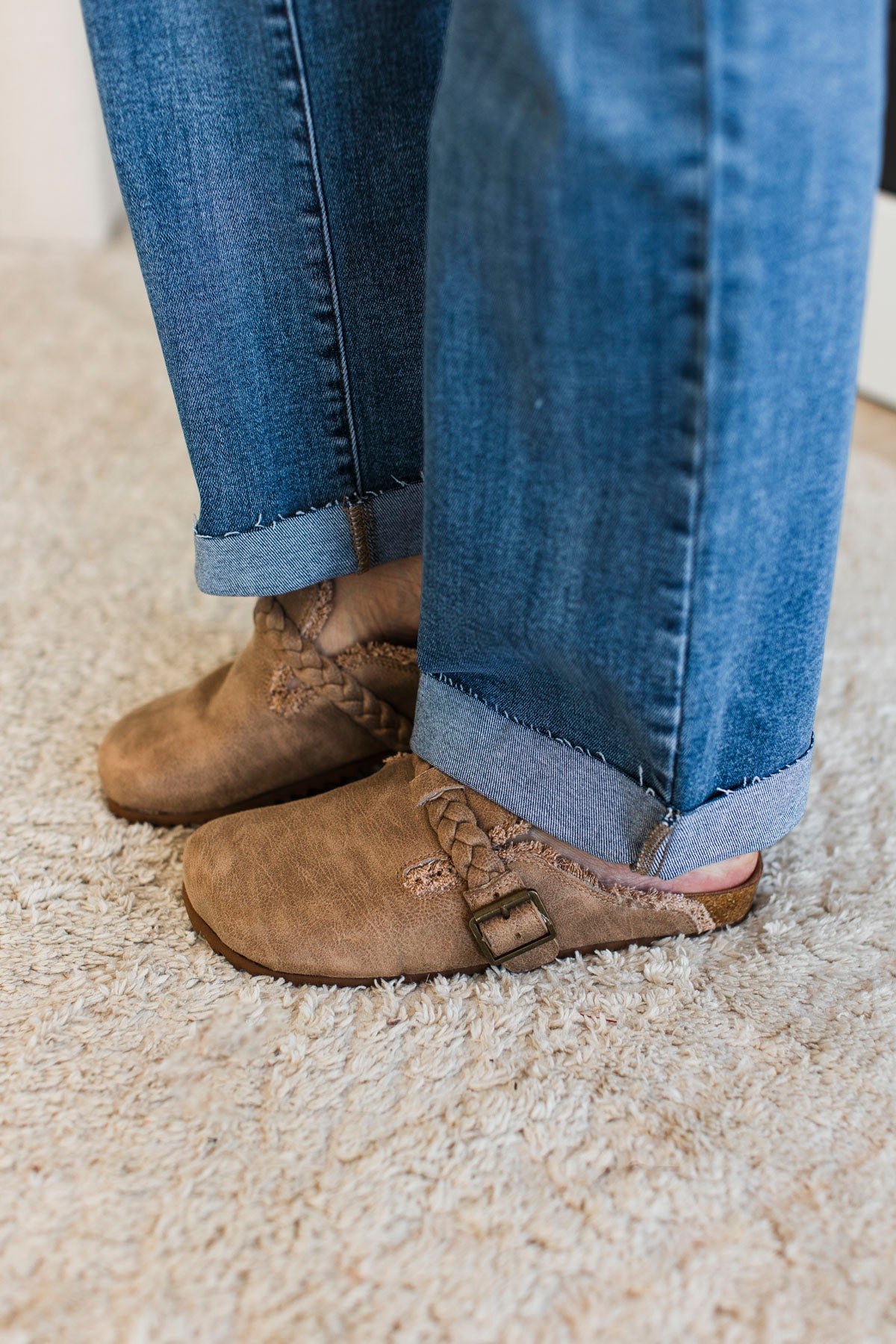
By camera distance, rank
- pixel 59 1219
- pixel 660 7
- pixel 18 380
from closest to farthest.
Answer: pixel 660 7, pixel 59 1219, pixel 18 380

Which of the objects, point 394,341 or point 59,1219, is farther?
point 394,341

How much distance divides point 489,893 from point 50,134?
173cm

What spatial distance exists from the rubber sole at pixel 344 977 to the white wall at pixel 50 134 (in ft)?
4.92

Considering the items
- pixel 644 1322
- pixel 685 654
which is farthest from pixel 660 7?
pixel 644 1322

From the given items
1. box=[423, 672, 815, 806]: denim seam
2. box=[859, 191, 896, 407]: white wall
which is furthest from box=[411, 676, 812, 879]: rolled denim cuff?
box=[859, 191, 896, 407]: white wall

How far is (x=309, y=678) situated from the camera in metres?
0.66

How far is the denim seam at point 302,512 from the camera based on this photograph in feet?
1.98

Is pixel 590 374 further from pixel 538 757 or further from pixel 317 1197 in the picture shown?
pixel 317 1197

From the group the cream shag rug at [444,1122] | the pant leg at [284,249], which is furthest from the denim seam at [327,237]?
the cream shag rug at [444,1122]

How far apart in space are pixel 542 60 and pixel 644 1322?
502 mm

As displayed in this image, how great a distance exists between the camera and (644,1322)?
0.41 meters

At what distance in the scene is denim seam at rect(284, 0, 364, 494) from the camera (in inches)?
19.5

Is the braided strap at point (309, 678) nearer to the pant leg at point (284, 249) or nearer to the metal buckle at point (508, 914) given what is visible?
the pant leg at point (284, 249)

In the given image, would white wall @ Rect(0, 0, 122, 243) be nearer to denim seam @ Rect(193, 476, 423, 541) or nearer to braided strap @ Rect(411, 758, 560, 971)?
denim seam @ Rect(193, 476, 423, 541)
